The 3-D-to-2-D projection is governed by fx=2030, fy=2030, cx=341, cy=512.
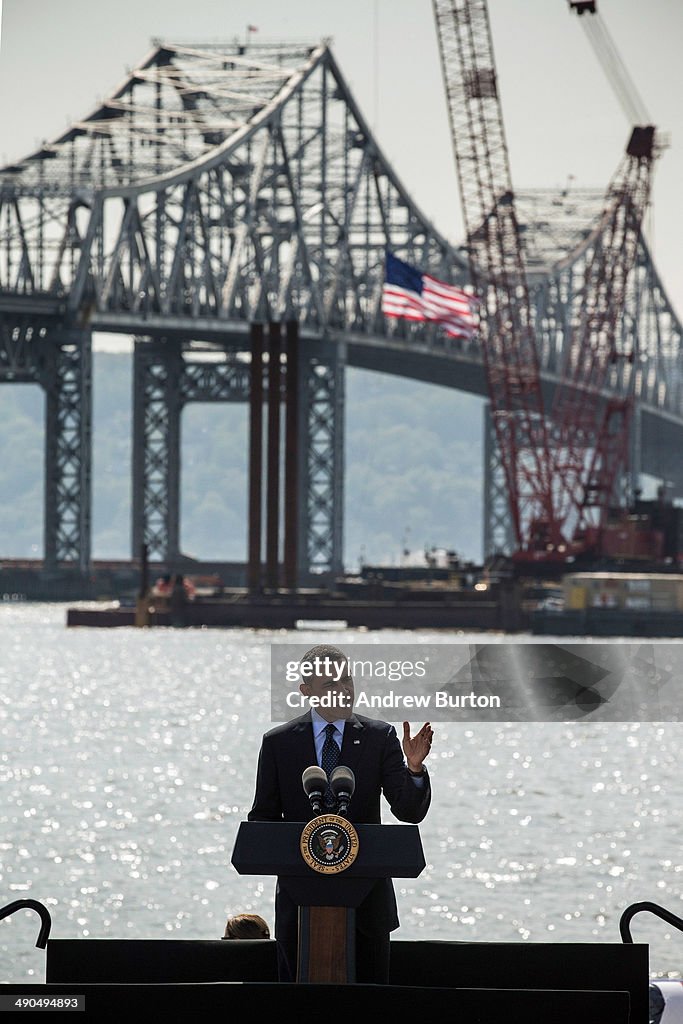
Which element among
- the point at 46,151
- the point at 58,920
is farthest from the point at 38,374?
the point at 58,920

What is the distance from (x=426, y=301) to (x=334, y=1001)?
5585 centimetres

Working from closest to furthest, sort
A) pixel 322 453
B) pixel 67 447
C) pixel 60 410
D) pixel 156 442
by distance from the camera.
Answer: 1. pixel 60 410
2. pixel 67 447
3. pixel 322 453
4. pixel 156 442

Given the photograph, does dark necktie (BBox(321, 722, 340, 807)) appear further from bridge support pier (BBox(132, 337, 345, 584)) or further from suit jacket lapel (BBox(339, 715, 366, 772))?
bridge support pier (BBox(132, 337, 345, 584))

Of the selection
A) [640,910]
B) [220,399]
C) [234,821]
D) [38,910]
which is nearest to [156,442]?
[220,399]

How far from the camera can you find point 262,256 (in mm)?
90625

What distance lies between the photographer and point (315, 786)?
235 inches

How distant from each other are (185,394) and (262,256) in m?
7.09

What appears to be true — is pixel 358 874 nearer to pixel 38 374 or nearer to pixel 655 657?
pixel 655 657

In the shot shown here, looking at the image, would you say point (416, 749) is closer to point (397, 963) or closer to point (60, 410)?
point (397, 963)

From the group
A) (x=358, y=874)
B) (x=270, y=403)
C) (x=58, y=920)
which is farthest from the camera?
(x=270, y=403)

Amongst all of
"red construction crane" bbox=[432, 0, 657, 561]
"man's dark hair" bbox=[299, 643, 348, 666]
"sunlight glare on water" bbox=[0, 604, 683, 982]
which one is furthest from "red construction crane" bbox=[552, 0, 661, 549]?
"man's dark hair" bbox=[299, 643, 348, 666]

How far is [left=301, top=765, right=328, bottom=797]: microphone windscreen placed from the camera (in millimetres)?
5973

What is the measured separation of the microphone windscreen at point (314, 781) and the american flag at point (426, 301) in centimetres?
5250

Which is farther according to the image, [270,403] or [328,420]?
[328,420]
